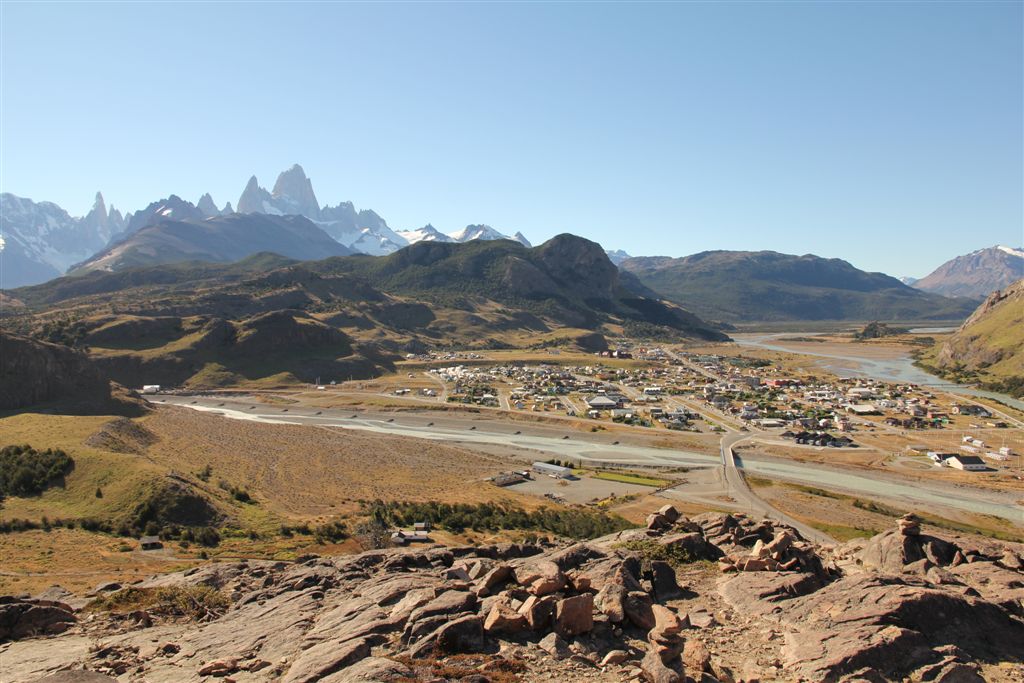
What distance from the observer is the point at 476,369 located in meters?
172

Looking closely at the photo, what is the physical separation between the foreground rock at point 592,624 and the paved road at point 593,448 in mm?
48449

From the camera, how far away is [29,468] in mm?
50188

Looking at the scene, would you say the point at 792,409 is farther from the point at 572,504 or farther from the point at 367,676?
the point at 367,676

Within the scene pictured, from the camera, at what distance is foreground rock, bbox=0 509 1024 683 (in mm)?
16688

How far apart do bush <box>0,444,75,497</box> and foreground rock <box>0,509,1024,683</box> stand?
30829 mm

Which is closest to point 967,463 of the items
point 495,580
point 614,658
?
point 495,580

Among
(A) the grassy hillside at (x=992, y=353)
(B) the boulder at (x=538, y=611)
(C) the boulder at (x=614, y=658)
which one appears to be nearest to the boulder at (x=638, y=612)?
(C) the boulder at (x=614, y=658)

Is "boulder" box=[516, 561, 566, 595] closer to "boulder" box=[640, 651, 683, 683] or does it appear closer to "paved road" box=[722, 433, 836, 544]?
"boulder" box=[640, 651, 683, 683]

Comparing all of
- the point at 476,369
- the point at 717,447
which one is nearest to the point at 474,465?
the point at 717,447

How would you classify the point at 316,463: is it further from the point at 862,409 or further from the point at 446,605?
the point at 862,409

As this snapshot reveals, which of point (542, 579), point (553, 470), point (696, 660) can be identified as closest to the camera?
point (696, 660)

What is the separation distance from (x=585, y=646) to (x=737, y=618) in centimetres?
695

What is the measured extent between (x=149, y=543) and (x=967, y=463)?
90.5 meters

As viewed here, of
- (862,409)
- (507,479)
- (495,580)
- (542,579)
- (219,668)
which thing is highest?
(542,579)
